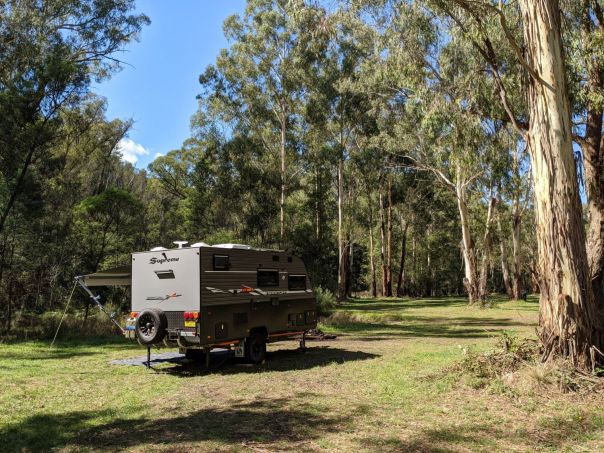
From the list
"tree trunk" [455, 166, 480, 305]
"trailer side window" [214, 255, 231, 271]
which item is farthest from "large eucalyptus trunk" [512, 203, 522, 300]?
"trailer side window" [214, 255, 231, 271]

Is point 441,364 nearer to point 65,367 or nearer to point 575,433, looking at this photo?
point 575,433

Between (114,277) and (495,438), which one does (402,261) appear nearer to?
(114,277)

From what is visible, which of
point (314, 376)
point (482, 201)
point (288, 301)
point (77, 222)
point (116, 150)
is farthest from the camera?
point (116, 150)

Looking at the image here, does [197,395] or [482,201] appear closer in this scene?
[197,395]

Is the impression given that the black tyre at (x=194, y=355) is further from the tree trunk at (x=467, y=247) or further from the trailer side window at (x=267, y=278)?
the tree trunk at (x=467, y=247)

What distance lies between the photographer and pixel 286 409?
7.07 meters

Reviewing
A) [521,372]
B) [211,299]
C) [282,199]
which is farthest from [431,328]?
[282,199]

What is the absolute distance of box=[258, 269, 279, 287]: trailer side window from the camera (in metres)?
11.6

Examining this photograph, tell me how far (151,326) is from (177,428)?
4.25m

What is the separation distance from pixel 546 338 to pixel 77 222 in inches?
897

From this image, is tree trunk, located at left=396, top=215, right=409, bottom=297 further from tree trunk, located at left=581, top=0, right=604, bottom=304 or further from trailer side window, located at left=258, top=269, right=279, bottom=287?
trailer side window, located at left=258, top=269, right=279, bottom=287

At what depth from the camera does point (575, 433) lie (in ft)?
18.9

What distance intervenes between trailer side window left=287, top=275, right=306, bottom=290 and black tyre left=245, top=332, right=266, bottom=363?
Answer: 1.55 metres

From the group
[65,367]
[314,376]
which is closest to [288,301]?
[314,376]
